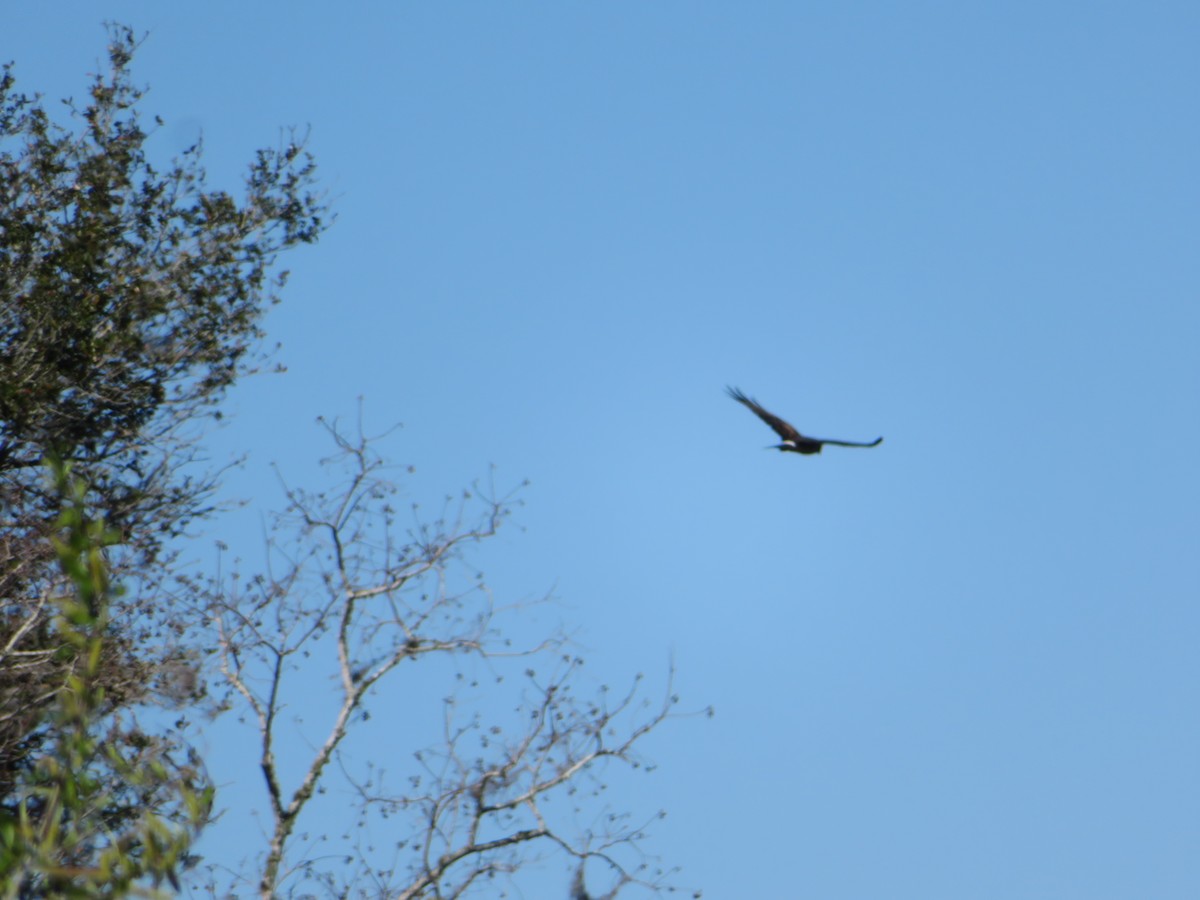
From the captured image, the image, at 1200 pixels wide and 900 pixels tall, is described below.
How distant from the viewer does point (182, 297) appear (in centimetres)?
1798

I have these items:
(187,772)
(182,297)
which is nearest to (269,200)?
(182,297)

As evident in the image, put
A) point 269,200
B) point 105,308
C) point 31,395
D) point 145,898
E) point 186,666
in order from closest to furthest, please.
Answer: point 145,898
point 186,666
point 31,395
point 105,308
point 269,200

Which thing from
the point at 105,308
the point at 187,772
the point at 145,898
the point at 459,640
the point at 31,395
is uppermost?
the point at 105,308

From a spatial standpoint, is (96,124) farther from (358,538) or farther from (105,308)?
(358,538)

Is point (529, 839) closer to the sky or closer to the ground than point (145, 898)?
closer to the sky

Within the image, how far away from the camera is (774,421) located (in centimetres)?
1176

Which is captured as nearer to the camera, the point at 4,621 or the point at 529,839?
the point at 529,839

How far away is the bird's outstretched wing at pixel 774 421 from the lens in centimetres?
1158

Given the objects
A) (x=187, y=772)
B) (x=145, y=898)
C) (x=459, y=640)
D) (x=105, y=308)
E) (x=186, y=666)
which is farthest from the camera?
(x=105, y=308)

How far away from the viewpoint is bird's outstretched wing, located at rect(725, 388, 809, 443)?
11.6 meters

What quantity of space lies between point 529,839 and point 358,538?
310 cm

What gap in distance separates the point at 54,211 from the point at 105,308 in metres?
1.20

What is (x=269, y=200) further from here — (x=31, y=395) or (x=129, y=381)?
(x=31, y=395)

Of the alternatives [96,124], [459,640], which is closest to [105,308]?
[96,124]
